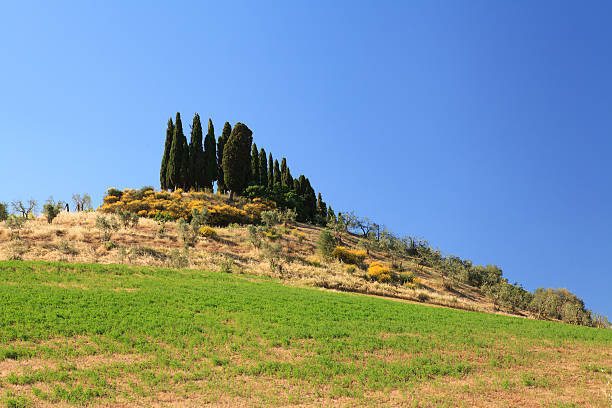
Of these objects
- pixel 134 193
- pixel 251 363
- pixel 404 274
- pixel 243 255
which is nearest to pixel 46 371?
pixel 251 363

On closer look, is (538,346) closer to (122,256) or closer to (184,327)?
(184,327)

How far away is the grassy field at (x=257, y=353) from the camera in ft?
34.9

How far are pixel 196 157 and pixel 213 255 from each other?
32.5m

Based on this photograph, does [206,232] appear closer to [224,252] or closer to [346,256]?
[224,252]

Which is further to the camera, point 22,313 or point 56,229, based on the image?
point 56,229

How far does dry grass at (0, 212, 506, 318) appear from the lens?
27.8 metres

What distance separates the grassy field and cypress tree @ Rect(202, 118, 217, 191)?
3966cm

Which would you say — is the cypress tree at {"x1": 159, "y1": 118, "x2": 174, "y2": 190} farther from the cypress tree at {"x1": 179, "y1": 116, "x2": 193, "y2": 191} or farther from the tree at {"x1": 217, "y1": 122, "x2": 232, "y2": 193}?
Result: the tree at {"x1": 217, "y1": 122, "x2": 232, "y2": 193}

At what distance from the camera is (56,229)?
109 feet

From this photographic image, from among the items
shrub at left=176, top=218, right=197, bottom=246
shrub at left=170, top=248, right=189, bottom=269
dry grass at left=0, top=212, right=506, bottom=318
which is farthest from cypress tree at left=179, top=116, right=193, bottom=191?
shrub at left=170, top=248, right=189, bottom=269

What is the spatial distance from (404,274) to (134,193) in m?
37.4

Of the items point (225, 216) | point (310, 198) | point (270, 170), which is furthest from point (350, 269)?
point (310, 198)

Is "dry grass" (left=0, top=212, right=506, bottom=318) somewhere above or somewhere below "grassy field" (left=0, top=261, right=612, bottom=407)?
above

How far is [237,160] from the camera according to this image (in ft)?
184
